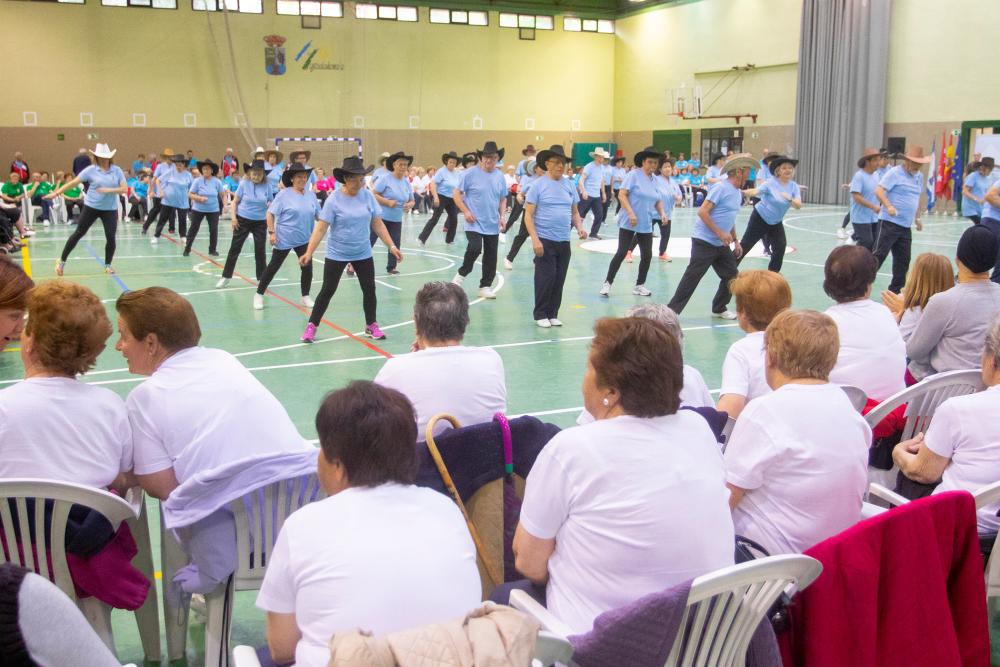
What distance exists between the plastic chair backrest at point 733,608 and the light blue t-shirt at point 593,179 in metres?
16.5

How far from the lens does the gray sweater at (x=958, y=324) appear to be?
457 centimetres

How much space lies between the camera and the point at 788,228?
20625 mm

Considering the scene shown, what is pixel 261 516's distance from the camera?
302 cm

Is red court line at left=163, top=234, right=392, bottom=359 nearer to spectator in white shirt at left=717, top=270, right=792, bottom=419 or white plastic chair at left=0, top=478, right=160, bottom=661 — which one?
spectator in white shirt at left=717, top=270, right=792, bottom=419

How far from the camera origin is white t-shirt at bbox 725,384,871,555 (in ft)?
8.93

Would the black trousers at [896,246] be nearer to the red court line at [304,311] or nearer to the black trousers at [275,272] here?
the red court line at [304,311]

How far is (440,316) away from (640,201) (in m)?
7.64

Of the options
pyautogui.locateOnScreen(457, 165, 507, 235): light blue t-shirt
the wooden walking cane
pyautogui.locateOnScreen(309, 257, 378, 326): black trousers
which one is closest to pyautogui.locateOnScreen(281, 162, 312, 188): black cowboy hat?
pyautogui.locateOnScreen(457, 165, 507, 235): light blue t-shirt

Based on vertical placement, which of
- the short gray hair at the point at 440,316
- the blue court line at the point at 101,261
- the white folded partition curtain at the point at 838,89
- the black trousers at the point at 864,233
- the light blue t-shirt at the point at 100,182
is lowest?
the blue court line at the point at 101,261

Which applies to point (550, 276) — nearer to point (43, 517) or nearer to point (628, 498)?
point (43, 517)

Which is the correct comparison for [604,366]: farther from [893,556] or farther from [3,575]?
[3,575]

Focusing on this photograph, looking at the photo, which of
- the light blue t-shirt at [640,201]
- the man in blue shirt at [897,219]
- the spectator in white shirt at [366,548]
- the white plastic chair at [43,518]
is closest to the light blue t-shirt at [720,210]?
the light blue t-shirt at [640,201]

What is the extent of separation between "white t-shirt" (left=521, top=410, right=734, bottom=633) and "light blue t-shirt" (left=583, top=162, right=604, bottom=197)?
16.3 m

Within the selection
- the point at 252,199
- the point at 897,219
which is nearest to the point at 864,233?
the point at 897,219
